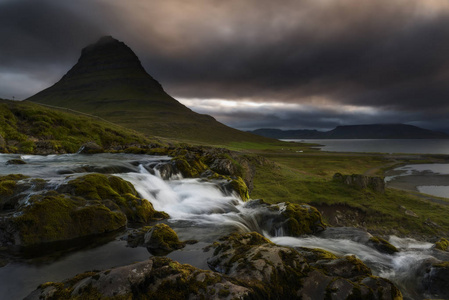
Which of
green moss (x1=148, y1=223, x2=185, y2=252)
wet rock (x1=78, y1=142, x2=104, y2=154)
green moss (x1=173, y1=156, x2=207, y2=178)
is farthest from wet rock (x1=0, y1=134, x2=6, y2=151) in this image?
green moss (x1=148, y1=223, x2=185, y2=252)

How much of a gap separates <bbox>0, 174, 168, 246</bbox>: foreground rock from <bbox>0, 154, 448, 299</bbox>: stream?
2.36 ft

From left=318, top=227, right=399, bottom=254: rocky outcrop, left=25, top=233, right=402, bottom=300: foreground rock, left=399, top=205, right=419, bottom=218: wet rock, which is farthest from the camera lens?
left=399, top=205, right=419, bottom=218: wet rock

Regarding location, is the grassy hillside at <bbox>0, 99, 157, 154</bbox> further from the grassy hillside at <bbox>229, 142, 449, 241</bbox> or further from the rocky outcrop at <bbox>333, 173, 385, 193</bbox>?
the rocky outcrop at <bbox>333, 173, 385, 193</bbox>

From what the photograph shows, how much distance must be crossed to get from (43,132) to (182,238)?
37854mm

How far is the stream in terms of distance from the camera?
24.8 feet

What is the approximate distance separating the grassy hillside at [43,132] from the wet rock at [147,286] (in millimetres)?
31703

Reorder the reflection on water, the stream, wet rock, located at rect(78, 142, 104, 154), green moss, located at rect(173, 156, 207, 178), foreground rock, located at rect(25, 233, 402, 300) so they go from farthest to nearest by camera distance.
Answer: the reflection on water
wet rock, located at rect(78, 142, 104, 154)
green moss, located at rect(173, 156, 207, 178)
the stream
foreground rock, located at rect(25, 233, 402, 300)

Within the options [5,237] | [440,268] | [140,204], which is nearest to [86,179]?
[140,204]

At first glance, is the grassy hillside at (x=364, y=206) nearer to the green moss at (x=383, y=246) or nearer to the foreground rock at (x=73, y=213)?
the green moss at (x=383, y=246)

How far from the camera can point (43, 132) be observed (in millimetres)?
36688

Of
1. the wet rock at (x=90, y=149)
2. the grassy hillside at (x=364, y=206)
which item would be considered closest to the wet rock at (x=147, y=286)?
the grassy hillside at (x=364, y=206)

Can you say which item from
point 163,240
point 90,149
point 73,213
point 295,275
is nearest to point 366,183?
point 295,275

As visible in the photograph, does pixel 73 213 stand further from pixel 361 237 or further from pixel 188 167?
pixel 361 237

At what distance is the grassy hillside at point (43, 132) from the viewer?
1248 inches
